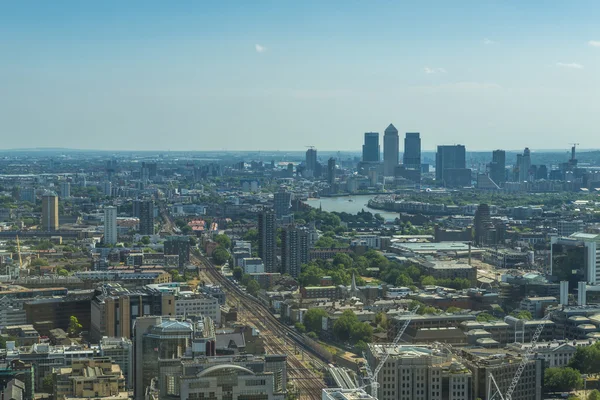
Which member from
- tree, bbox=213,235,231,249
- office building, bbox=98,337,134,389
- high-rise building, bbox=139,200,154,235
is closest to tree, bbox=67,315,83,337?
office building, bbox=98,337,134,389

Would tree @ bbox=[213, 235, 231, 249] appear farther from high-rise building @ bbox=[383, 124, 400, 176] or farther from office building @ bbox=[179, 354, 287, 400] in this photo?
high-rise building @ bbox=[383, 124, 400, 176]

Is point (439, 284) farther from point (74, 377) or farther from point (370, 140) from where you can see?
point (370, 140)

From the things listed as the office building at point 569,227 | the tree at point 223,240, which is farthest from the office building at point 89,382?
the office building at point 569,227

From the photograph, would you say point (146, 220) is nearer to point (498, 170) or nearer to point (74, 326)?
point (74, 326)

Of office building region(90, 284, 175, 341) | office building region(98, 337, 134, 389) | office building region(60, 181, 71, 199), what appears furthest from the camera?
office building region(60, 181, 71, 199)

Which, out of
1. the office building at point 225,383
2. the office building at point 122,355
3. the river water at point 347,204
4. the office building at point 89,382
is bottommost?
the river water at point 347,204

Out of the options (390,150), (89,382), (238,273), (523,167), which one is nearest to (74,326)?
(89,382)

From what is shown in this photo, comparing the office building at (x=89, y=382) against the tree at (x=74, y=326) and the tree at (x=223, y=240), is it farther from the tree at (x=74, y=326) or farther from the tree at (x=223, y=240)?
the tree at (x=223, y=240)
